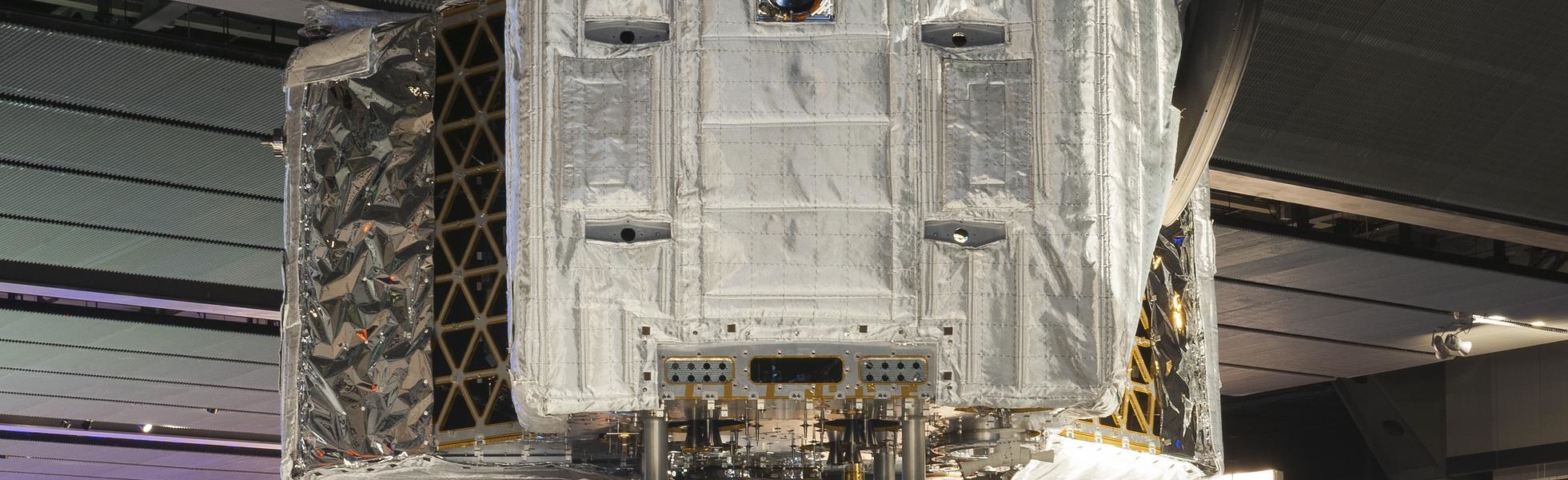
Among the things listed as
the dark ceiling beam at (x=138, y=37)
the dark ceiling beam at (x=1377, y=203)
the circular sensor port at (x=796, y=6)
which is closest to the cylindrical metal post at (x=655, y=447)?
the circular sensor port at (x=796, y=6)

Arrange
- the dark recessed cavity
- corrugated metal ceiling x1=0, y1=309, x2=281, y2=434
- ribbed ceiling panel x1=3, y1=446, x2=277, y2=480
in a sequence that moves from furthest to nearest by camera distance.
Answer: ribbed ceiling panel x1=3, y1=446, x2=277, y2=480 → corrugated metal ceiling x1=0, y1=309, x2=281, y2=434 → the dark recessed cavity

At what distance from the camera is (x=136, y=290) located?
43.8 feet

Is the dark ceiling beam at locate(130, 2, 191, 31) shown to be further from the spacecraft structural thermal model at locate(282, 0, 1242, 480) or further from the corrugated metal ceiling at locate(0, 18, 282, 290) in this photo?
the spacecraft structural thermal model at locate(282, 0, 1242, 480)

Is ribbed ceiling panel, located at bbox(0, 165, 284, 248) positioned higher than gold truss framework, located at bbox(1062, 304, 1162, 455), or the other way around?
ribbed ceiling panel, located at bbox(0, 165, 284, 248)

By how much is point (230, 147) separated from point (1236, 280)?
7453 millimetres

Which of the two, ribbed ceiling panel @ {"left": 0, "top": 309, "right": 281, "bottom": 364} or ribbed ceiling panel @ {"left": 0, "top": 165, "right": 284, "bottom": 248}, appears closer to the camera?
ribbed ceiling panel @ {"left": 0, "top": 165, "right": 284, "bottom": 248}

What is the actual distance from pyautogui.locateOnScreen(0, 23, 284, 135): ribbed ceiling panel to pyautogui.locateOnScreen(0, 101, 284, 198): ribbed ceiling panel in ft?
0.45

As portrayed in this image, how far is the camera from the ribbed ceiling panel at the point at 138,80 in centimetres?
953

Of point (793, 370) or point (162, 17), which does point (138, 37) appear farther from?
point (793, 370)

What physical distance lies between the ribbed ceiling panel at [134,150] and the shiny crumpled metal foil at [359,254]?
3043 mm

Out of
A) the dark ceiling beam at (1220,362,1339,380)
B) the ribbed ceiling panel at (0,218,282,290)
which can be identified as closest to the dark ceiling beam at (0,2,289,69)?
the ribbed ceiling panel at (0,218,282,290)

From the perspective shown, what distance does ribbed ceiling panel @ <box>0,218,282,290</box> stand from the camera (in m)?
12.3

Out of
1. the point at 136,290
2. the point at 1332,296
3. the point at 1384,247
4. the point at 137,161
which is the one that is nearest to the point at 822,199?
the point at 137,161

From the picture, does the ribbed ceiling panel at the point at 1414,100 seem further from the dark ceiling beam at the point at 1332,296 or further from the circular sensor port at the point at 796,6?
the circular sensor port at the point at 796,6
